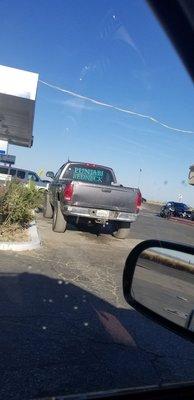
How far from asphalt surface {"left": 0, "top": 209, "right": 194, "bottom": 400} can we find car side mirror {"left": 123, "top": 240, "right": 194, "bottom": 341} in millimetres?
1360

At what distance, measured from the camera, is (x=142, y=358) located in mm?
3936

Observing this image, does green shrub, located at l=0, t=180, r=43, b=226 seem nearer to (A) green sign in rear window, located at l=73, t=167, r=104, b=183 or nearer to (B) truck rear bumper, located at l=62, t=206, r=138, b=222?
(B) truck rear bumper, located at l=62, t=206, r=138, b=222

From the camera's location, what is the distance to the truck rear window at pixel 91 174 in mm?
12961

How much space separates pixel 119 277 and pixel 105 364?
3.62m

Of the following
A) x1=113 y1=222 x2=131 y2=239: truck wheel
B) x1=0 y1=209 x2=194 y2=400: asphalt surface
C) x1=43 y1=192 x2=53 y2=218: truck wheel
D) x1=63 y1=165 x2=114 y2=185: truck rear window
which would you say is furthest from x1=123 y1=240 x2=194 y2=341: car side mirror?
x1=43 y1=192 x2=53 y2=218: truck wheel

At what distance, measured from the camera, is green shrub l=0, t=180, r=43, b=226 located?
945 centimetres

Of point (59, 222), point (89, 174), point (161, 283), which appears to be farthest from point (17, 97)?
point (161, 283)

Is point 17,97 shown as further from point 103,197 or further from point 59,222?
point 103,197

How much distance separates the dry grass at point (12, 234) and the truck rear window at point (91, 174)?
3.48 metres

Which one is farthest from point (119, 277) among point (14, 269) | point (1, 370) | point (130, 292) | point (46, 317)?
point (130, 292)

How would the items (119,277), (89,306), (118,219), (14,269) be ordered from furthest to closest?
(118,219) → (119,277) → (14,269) → (89,306)

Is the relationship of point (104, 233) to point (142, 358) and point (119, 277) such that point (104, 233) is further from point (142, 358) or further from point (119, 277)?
point (142, 358)

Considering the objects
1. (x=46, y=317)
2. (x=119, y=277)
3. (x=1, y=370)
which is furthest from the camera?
(x=119, y=277)

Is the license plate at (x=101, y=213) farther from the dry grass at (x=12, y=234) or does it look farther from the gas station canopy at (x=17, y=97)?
the gas station canopy at (x=17, y=97)
